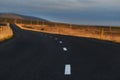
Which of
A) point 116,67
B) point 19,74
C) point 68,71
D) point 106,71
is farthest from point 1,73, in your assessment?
point 116,67

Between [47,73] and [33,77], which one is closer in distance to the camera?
[33,77]

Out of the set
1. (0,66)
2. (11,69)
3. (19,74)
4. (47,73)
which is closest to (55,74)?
(47,73)

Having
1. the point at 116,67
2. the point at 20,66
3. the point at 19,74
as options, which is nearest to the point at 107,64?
the point at 116,67

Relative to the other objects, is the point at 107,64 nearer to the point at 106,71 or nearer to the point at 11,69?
the point at 106,71

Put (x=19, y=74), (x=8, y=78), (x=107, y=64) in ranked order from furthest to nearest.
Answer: (x=107, y=64) < (x=19, y=74) < (x=8, y=78)

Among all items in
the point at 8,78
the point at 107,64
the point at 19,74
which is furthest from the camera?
the point at 107,64

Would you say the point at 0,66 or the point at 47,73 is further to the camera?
the point at 0,66

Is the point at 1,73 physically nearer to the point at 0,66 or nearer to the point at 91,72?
the point at 0,66

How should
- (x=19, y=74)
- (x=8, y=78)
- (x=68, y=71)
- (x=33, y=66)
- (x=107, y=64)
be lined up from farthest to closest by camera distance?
(x=107, y=64) < (x=33, y=66) < (x=68, y=71) < (x=19, y=74) < (x=8, y=78)

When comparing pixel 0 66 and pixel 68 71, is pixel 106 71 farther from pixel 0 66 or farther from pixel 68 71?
pixel 0 66
